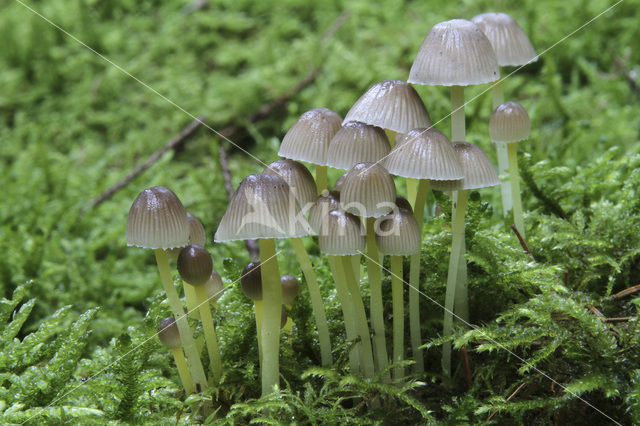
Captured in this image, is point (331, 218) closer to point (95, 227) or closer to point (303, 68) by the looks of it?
point (95, 227)

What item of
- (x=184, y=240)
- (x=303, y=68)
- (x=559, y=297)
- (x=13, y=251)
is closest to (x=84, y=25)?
(x=303, y=68)

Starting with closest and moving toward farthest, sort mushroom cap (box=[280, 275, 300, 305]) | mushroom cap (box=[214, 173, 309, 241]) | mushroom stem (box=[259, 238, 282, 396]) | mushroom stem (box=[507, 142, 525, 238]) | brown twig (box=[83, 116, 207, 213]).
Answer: mushroom cap (box=[214, 173, 309, 241])
mushroom stem (box=[259, 238, 282, 396])
mushroom cap (box=[280, 275, 300, 305])
mushroom stem (box=[507, 142, 525, 238])
brown twig (box=[83, 116, 207, 213])

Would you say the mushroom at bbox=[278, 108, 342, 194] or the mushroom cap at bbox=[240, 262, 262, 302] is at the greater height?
the mushroom at bbox=[278, 108, 342, 194]

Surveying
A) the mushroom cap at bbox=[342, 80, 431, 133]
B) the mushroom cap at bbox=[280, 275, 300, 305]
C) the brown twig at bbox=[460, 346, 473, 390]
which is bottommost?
the brown twig at bbox=[460, 346, 473, 390]

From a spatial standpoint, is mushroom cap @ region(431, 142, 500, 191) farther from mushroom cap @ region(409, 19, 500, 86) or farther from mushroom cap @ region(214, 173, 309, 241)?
mushroom cap @ region(214, 173, 309, 241)

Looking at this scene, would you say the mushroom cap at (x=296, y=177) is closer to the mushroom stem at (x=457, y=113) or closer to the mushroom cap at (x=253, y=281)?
the mushroom cap at (x=253, y=281)

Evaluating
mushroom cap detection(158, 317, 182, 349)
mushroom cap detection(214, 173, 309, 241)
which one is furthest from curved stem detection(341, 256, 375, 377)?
mushroom cap detection(158, 317, 182, 349)

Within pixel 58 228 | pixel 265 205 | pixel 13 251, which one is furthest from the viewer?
pixel 58 228
